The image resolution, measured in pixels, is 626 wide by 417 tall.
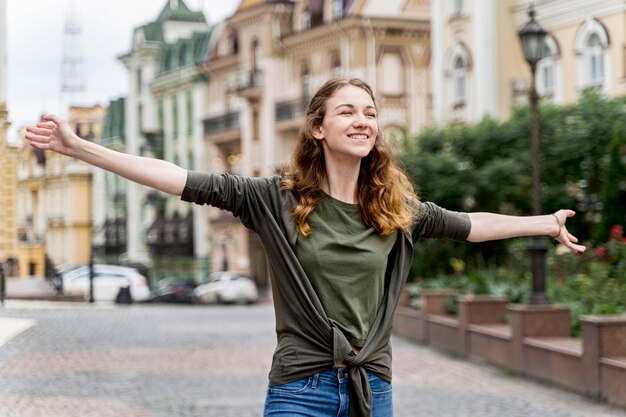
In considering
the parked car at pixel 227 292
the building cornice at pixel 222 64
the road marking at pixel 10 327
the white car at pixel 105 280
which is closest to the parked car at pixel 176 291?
the parked car at pixel 227 292

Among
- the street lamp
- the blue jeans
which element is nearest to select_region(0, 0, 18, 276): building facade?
the blue jeans

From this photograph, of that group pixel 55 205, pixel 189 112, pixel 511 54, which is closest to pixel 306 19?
pixel 189 112

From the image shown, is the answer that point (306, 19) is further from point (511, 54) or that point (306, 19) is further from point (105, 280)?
point (105, 280)

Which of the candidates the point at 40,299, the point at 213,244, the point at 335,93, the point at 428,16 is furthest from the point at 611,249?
the point at 213,244

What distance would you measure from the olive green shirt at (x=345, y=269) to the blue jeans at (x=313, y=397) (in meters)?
0.14

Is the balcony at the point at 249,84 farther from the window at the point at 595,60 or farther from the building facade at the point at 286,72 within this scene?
the window at the point at 595,60

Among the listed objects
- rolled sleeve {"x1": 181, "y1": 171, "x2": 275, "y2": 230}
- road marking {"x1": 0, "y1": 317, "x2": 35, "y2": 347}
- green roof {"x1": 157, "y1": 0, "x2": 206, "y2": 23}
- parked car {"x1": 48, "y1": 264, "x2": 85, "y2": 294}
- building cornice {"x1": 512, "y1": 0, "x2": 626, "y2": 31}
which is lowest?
road marking {"x1": 0, "y1": 317, "x2": 35, "y2": 347}

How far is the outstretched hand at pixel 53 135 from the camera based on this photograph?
14.1 ft

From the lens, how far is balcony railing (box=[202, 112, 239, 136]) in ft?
210

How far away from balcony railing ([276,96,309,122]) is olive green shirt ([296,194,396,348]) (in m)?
52.5

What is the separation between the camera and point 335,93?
4.80 metres

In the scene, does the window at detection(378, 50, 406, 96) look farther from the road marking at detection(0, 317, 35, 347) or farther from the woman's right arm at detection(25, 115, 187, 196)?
the woman's right arm at detection(25, 115, 187, 196)

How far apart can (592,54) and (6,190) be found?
31284mm

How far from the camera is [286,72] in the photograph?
5956 centimetres
